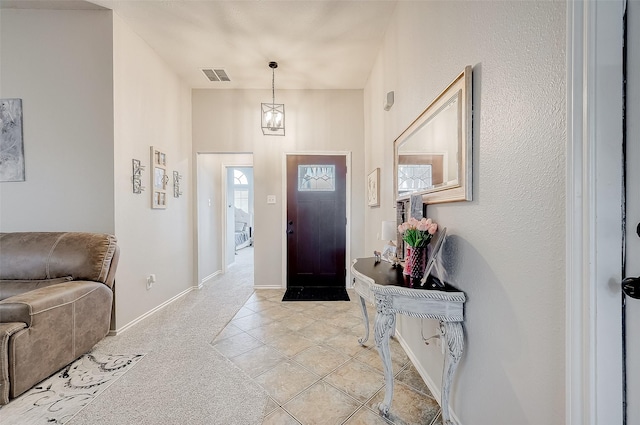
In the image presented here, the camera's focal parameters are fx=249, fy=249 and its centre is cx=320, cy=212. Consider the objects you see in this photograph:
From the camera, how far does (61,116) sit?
2.25 metres

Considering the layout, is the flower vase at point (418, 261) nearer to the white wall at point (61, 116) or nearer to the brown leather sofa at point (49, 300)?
the brown leather sofa at point (49, 300)

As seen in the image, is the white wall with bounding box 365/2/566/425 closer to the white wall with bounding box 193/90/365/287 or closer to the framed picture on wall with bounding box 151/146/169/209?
the white wall with bounding box 193/90/365/287

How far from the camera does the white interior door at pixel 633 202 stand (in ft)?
2.07

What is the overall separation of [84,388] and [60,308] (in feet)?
1.77

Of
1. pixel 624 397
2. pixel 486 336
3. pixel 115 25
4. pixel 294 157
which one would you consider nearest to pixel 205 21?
pixel 115 25

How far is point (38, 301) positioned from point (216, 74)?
118 inches

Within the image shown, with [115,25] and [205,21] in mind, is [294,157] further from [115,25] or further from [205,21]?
[115,25]

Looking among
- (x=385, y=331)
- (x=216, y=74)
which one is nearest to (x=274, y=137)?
(x=216, y=74)

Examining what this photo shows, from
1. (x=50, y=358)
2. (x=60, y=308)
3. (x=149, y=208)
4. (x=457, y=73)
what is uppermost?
(x=457, y=73)

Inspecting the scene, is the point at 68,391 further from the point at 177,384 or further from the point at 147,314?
the point at 147,314

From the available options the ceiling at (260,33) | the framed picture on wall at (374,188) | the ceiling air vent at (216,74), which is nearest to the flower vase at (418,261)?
the framed picture on wall at (374,188)

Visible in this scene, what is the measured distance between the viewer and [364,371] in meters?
1.73

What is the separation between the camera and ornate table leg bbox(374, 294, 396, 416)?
130cm

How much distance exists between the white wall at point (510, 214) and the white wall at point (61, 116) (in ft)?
9.19
